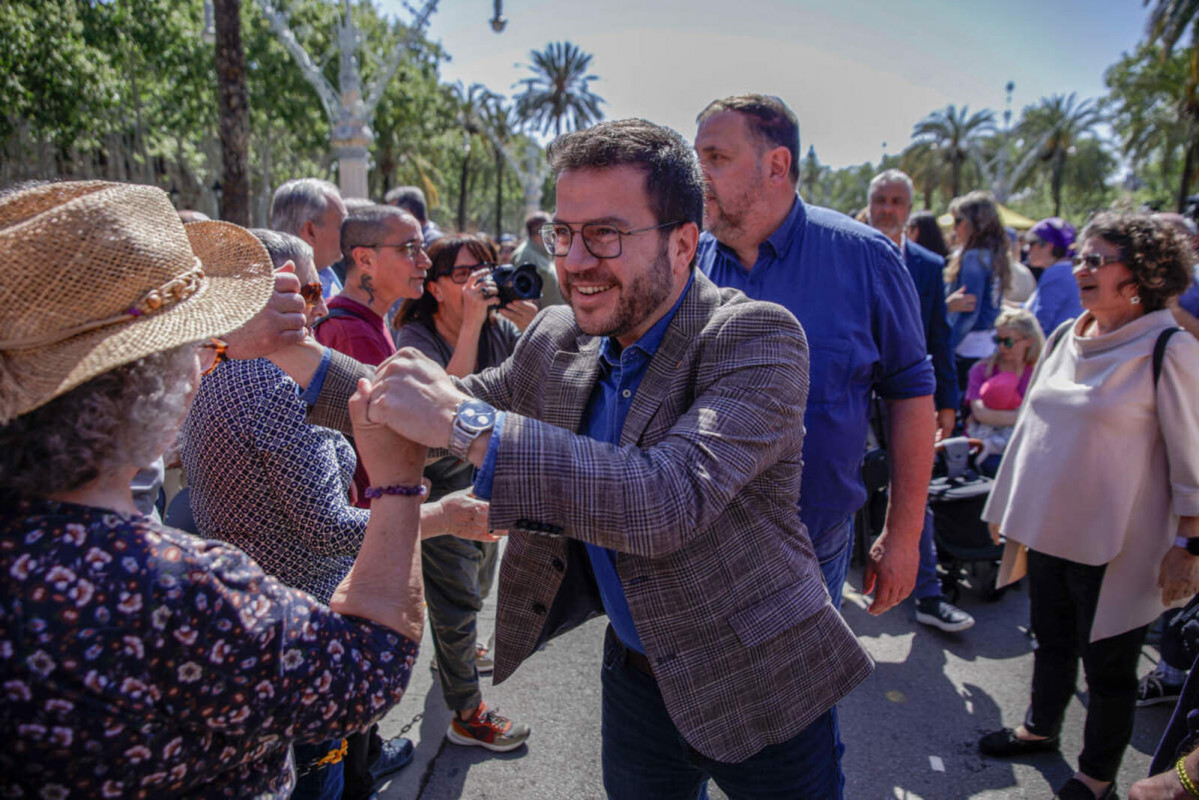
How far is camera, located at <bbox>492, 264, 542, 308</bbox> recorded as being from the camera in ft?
10.2

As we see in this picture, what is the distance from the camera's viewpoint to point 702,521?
129 cm

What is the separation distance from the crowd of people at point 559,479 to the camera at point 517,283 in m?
0.05

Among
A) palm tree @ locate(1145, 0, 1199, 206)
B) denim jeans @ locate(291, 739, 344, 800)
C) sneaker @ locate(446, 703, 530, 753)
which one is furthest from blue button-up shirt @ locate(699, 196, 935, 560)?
palm tree @ locate(1145, 0, 1199, 206)

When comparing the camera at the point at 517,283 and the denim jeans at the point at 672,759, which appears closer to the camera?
the denim jeans at the point at 672,759

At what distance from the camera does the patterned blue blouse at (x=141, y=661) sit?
93cm

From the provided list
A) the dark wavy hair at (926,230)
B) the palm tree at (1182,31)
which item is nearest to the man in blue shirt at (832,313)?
the dark wavy hair at (926,230)

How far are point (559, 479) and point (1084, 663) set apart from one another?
273cm

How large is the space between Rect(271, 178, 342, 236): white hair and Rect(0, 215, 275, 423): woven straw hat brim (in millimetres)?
2832

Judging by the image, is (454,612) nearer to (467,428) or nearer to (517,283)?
(517,283)

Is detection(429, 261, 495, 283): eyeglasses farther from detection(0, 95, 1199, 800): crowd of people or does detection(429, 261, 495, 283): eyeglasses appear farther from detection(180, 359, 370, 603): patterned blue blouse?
detection(180, 359, 370, 603): patterned blue blouse

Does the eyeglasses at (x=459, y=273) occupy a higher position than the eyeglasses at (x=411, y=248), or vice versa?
the eyeglasses at (x=411, y=248)

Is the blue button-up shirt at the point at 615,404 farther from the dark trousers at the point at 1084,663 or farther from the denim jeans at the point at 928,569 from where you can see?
the denim jeans at the point at 928,569

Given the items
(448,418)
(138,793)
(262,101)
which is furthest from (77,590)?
(262,101)

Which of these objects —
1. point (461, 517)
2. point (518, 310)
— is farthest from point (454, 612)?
point (461, 517)
